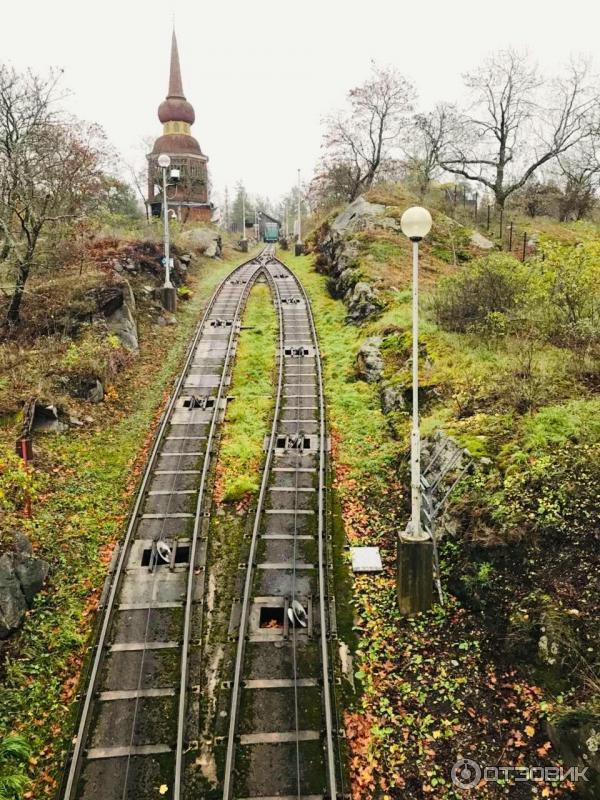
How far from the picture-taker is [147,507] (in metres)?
13.5

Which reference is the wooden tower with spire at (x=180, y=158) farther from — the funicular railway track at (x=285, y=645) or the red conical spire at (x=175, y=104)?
the funicular railway track at (x=285, y=645)

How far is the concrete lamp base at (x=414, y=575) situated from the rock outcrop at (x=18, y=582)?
6.87 metres

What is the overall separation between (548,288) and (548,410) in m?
5.12

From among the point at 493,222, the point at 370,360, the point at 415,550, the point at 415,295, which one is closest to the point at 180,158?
the point at 493,222

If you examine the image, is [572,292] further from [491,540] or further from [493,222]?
[493,222]

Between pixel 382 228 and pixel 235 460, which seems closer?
pixel 235 460

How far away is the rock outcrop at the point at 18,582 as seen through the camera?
31.4 ft

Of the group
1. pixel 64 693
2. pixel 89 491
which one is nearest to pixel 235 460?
pixel 89 491

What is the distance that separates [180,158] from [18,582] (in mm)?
60722

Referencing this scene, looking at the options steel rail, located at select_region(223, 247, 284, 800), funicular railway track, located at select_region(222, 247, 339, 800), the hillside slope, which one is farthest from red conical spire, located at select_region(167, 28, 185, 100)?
funicular railway track, located at select_region(222, 247, 339, 800)

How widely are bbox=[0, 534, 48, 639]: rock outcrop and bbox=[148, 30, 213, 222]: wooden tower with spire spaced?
56.5 m

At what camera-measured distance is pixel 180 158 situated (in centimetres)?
6194

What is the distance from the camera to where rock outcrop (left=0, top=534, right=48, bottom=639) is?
958cm

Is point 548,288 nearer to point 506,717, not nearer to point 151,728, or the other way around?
point 506,717
